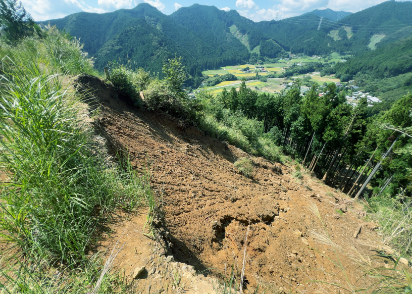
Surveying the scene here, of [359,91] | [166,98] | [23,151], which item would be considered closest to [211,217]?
[23,151]

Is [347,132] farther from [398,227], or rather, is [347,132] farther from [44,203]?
[44,203]

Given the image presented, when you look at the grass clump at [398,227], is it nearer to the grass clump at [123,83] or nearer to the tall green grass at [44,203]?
the tall green grass at [44,203]

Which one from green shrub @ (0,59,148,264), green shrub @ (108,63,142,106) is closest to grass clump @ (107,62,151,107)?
green shrub @ (108,63,142,106)

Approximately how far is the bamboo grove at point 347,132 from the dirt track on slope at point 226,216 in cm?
712

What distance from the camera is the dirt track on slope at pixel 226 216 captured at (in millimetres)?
4422

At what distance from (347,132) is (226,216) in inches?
Result: 775

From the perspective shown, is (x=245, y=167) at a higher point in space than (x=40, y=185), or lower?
lower

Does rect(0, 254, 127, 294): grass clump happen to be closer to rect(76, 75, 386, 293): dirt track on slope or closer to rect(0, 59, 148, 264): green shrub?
rect(0, 59, 148, 264): green shrub

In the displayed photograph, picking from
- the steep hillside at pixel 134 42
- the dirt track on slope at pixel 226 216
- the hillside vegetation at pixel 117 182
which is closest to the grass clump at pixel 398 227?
the hillside vegetation at pixel 117 182

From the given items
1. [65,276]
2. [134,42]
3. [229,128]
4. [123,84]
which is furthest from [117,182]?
[134,42]

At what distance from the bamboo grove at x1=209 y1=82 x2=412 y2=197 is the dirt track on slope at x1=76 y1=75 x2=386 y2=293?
23.4 ft

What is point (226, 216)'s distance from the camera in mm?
5824

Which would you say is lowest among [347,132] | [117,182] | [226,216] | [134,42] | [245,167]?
[347,132]

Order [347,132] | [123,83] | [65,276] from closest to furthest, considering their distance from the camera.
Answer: [65,276] → [123,83] → [347,132]
